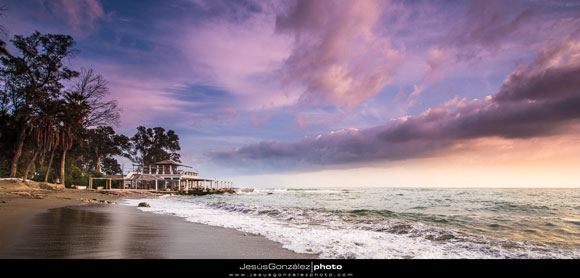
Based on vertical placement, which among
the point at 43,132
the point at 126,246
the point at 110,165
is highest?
the point at 43,132

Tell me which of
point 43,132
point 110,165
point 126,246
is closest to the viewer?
point 126,246

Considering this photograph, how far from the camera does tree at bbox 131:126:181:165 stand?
76.4 metres

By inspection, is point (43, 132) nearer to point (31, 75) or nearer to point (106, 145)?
point (31, 75)

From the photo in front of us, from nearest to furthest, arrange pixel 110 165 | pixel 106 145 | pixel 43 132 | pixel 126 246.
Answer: pixel 126 246 → pixel 43 132 → pixel 106 145 → pixel 110 165

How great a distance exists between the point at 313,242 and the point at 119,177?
5079 centimetres

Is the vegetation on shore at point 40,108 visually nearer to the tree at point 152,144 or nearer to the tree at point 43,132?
the tree at point 43,132

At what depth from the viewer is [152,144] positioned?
7862cm

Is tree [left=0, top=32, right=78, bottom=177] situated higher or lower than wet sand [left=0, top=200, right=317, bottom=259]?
higher

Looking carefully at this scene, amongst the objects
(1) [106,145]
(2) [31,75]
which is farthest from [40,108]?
(1) [106,145]

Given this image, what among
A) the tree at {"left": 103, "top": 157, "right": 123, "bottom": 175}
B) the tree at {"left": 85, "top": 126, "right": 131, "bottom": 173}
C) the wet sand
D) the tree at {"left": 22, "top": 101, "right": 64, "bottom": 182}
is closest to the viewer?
the wet sand

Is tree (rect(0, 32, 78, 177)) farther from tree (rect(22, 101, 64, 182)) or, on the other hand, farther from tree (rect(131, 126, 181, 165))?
tree (rect(131, 126, 181, 165))

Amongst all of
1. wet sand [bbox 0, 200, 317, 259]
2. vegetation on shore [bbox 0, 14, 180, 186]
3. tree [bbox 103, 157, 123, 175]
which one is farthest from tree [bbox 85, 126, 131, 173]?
wet sand [bbox 0, 200, 317, 259]
